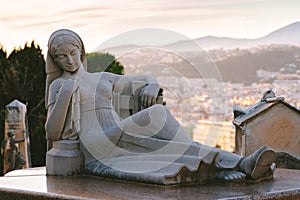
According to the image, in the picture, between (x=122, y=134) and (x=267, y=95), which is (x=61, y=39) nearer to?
(x=122, y=134)

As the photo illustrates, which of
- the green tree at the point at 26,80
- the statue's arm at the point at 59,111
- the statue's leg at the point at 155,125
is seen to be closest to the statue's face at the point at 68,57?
the statue's arm at the point at 59,111

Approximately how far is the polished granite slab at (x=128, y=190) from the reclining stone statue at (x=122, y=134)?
14cm

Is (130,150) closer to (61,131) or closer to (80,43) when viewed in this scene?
(61,131)

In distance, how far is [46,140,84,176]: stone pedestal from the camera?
775 centimetres

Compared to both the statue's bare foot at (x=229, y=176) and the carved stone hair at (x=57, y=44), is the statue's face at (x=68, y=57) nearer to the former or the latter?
the carved stone hair at (x=57, y=44)

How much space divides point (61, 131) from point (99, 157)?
0.47 meters

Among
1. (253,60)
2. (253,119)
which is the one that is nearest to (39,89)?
(253,60)

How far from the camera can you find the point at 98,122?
26.4 feet

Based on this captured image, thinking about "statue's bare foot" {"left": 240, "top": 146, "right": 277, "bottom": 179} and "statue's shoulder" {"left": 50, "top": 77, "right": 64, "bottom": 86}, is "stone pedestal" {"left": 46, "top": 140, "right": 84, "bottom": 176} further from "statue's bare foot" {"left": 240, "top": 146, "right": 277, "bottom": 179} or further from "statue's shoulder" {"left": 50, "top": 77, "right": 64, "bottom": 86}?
"statue's bare foot" {"left": 240, "top": 146, "right": 277, "bottom": 179}

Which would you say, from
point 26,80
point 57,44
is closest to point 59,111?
point 57,44

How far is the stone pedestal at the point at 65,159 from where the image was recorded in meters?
7.75

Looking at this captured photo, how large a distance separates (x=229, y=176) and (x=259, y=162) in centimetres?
31

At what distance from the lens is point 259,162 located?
7.04m

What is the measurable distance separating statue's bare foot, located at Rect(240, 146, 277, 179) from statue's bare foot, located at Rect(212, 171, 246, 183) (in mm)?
75
